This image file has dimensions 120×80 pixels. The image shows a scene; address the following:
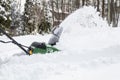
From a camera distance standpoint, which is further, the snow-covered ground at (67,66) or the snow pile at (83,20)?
the snow pile at (83,20)

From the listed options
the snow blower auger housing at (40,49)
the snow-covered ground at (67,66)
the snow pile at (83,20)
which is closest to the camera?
the snow-covered ground at (67,66)

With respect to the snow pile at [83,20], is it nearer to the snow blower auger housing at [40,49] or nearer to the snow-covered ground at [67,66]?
the snow blower auger housing at [40,49]

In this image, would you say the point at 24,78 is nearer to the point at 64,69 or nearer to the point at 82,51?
the point at 64,69

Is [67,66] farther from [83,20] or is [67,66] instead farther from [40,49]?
[83,20]

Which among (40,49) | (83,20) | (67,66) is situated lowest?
(83,20)

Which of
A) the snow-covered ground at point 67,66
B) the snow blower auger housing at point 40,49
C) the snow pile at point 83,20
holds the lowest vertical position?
the snow pile at point 83,20

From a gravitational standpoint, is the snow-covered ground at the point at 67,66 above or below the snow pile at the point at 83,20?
above

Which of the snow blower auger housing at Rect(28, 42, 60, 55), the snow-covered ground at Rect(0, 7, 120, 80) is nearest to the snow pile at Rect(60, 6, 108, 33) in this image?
the snow blower auger housing at Rect(28, 42, 60, 55)

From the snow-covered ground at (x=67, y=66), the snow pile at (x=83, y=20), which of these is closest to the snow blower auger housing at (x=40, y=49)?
the snow-covered ground at (x=67, y=66)

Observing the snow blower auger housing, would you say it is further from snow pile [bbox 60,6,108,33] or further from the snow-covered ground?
snow pile [bbox 60,6,108,33]

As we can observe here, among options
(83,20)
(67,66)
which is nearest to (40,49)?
(67,66)

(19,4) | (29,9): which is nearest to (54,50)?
(29,9)

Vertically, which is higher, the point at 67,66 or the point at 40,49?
the point at 67,66

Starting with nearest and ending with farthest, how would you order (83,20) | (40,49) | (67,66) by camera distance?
(67,66)
(40,49)
(83,20)
